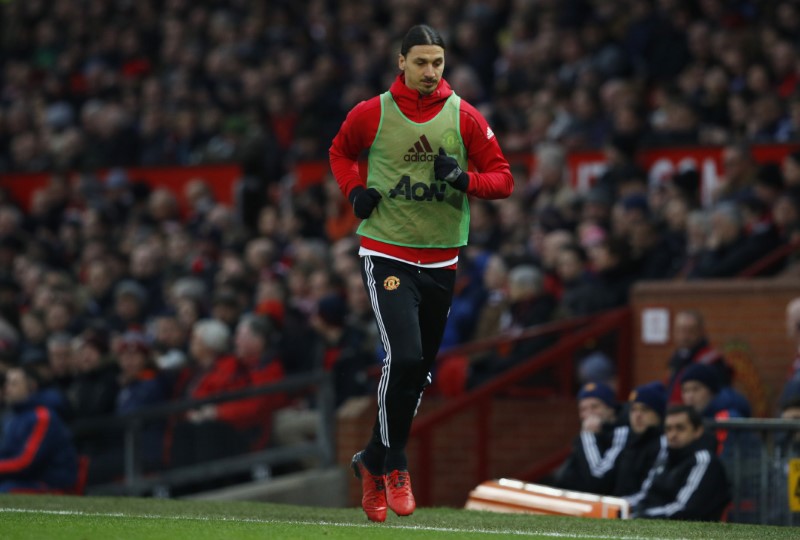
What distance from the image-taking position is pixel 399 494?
25.3 ft

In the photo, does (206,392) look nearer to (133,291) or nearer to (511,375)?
(511,375)

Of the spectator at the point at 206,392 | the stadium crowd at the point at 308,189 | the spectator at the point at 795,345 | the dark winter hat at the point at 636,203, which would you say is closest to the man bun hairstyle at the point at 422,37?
the spectator at the point at 795,345

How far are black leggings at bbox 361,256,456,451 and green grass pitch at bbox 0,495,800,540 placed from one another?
535 mm

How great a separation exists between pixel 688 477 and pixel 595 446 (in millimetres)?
1135

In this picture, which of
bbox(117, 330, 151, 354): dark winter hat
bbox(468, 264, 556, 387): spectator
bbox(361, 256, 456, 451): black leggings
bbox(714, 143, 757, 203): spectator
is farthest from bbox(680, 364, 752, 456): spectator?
bbox(117, 330, 151, 354): dark winter hat

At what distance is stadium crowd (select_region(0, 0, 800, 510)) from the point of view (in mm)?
12883

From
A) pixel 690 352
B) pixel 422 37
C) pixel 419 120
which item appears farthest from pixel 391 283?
pixel 690 352

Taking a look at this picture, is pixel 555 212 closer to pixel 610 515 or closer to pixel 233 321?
pixel 233 321

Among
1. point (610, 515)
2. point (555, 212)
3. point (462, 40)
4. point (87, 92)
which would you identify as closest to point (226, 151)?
point (462, 40)

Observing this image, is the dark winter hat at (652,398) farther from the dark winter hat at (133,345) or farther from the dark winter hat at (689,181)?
the dark winter hat at (133,345)

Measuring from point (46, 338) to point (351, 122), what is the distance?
28.5ft

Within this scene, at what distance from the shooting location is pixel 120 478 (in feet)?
41.5

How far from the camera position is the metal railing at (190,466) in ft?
41.3

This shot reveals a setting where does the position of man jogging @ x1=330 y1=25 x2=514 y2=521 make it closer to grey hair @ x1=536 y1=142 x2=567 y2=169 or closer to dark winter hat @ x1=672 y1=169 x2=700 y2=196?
dark winter hat @ x1=672 y1=169 x2=700 y2=196
